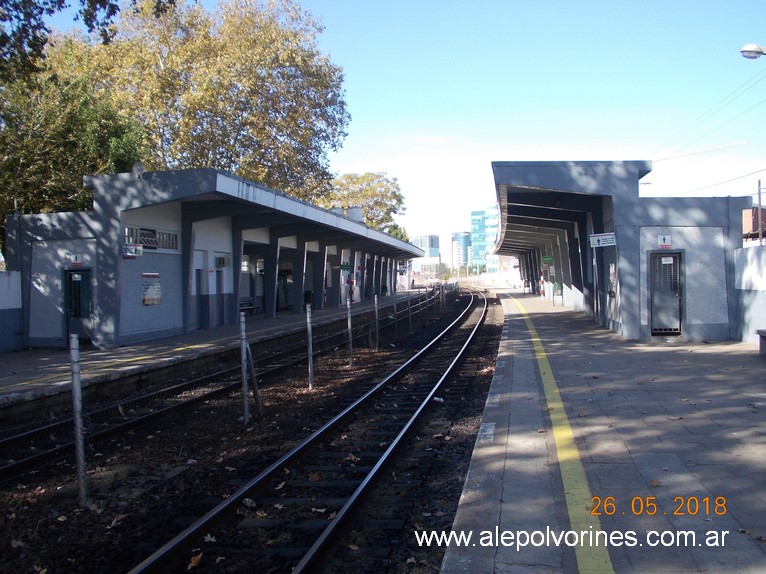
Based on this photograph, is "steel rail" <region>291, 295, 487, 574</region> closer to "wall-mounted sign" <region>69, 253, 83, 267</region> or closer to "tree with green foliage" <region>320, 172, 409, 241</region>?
"wall-mounted sign" <region>69, 253, 83, 267</region>

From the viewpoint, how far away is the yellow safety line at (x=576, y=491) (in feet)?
12.6

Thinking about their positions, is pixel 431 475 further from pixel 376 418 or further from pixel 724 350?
pixel 724 350

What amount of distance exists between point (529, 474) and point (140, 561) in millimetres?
3167

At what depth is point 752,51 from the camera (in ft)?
36.0

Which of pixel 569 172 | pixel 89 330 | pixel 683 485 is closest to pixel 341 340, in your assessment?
pixel 89 330

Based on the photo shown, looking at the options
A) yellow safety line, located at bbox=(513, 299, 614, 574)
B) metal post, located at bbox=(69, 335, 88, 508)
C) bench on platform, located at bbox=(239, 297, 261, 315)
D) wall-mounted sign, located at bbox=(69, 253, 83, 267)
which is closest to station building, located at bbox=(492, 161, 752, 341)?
yellow safety line, located at bbox=(513, 299, 614, 574)

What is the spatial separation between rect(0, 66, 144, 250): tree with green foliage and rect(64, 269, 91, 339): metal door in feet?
11.9

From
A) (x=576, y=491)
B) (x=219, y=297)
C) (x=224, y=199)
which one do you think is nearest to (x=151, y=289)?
(x=224, y=199)

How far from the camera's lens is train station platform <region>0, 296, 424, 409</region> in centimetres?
1044

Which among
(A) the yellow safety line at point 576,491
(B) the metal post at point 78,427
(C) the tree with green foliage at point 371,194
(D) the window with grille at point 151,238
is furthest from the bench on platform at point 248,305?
(C) the tree with green foliage at point 371,194

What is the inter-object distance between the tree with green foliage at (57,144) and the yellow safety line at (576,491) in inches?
631

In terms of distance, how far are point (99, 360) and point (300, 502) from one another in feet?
31.6

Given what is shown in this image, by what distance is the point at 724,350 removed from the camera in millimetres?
12617

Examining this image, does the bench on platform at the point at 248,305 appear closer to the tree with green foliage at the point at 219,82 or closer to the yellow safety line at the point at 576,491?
the tree with green foliage at the point at 219,82
